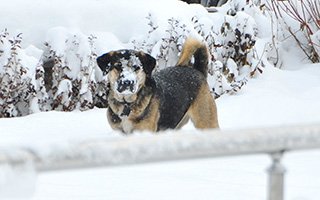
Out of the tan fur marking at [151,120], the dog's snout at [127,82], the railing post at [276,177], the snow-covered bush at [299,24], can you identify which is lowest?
the snow-covered bush at [299,24]

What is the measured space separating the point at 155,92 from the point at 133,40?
105 inches

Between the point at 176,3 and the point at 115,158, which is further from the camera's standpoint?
the point at 176,3

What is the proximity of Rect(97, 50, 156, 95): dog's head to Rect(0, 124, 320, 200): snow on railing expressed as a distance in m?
4.01

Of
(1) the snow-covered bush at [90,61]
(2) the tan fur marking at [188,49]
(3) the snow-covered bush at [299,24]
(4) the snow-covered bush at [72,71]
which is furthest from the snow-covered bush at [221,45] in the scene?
(2) the tan fur marking at [188,49]

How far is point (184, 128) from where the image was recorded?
289 inches

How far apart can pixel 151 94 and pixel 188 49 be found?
79 cm

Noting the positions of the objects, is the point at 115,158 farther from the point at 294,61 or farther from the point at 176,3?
the point at 294,61

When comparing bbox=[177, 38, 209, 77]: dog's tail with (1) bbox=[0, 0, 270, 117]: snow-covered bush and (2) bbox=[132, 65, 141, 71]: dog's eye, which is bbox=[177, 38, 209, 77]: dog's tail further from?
(1) bbox=[0, 0, 270, 117]: snow-covered bush

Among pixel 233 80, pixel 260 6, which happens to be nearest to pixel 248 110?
pixel 233 80

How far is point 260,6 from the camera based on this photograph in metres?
10.3

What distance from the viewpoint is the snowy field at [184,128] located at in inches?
162

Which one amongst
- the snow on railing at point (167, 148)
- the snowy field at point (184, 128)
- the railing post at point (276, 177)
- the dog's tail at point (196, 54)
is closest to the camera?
the snow on railing at point (167, 148)

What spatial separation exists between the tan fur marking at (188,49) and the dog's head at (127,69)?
64cm

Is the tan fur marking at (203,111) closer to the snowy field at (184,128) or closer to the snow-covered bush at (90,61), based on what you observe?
the snowy field at (184,128)
